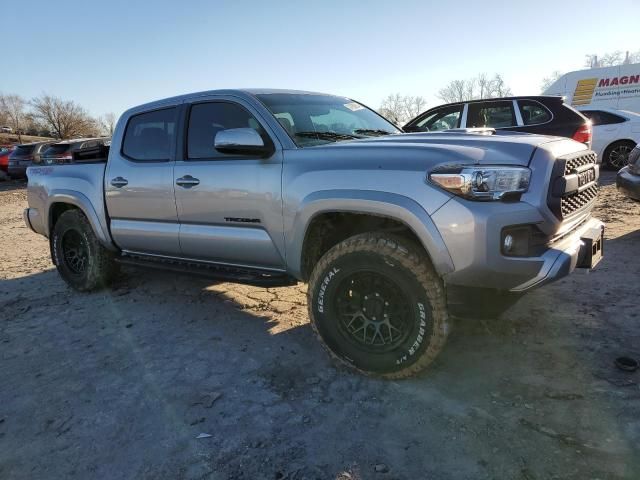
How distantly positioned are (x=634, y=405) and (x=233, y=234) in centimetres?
273

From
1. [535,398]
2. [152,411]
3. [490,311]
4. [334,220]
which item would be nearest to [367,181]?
[334,220]

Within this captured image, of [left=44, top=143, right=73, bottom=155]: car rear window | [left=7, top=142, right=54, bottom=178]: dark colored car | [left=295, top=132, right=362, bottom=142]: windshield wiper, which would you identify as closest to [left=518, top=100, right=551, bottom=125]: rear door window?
[left=295, top=132, right=362, bottom=142]: windshield wiper

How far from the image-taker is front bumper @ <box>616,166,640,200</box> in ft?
18.0

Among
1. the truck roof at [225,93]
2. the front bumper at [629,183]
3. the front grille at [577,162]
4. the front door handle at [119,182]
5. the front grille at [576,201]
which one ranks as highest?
the truck roof at [225,93]

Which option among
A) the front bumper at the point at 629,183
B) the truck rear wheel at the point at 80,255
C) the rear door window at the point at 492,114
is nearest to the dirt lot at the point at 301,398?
the truck rear wheel at the point at 80,255

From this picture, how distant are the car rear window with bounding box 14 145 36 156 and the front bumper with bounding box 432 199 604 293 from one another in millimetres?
21206

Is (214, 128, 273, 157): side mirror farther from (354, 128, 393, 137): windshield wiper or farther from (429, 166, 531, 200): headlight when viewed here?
(429, 166, 531, 200): headlight

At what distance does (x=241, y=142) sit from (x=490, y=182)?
165 cm

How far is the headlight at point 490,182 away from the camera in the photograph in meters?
2.50

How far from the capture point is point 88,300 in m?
4.93

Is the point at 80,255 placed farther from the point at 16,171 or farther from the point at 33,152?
the point at 16,171

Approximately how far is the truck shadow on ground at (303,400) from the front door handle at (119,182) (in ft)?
4.05

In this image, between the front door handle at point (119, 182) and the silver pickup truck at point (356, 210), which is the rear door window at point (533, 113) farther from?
the front door handle at point (119, 182)

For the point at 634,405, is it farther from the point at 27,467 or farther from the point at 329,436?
the point at 27,467
